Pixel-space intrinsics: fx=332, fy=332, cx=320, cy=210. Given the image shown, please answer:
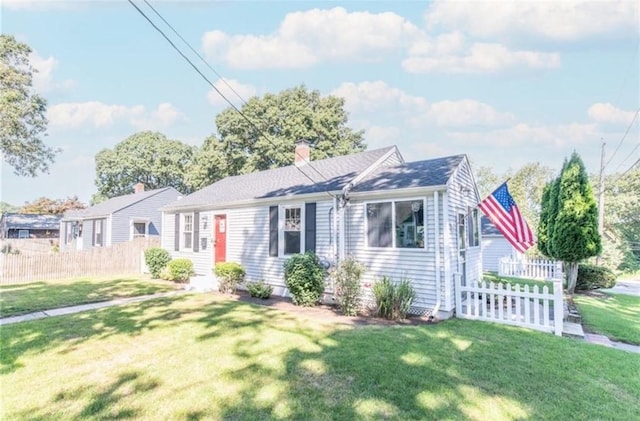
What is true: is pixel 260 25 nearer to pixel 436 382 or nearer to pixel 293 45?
pixel 293 45

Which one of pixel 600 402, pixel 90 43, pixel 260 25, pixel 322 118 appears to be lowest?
pixel 600 402

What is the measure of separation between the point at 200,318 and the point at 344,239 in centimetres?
395

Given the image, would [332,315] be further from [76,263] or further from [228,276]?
[76,263]

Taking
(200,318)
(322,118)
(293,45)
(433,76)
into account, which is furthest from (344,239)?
(322,118)

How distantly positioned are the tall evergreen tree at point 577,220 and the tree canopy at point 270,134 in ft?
57.0

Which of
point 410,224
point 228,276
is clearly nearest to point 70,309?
point 228,276

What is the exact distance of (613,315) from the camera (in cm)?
801

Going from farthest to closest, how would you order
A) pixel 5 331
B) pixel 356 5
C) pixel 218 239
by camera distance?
1. pixel 218 239
2. pixel 356 5
3. pixel 5 331

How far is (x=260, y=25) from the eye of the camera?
862cm

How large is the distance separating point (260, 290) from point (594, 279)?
466 inches

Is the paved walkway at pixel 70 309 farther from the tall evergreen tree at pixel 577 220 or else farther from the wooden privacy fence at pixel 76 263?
the tall evergreen tree at pixel 577 220

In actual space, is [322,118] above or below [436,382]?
above

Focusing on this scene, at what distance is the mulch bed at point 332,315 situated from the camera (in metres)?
6.66

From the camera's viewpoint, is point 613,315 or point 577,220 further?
point 577,220
